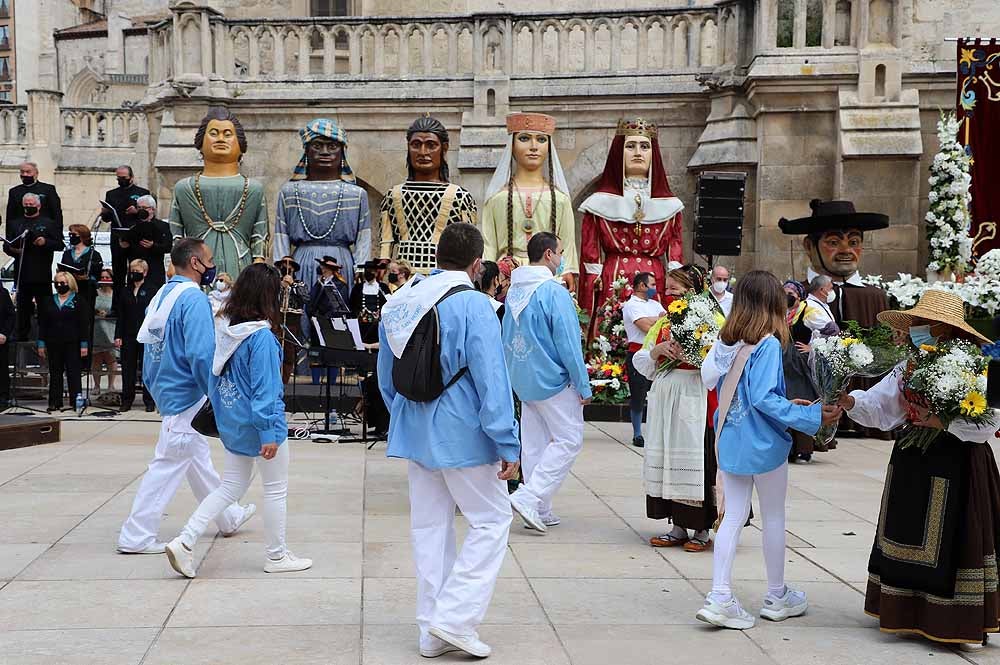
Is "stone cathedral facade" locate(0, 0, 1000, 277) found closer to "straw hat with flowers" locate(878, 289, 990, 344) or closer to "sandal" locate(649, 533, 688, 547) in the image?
"sandal" locate(649, 533, 688, 547)

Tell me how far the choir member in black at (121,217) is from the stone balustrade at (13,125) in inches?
850

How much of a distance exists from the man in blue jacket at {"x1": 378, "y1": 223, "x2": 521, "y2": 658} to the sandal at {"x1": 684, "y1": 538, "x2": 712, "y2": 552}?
2.26m

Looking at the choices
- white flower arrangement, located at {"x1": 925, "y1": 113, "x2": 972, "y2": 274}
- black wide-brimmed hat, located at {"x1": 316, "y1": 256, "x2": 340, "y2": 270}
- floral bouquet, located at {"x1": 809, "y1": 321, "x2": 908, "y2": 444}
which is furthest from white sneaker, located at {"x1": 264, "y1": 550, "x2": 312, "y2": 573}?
white flower arrangement, located at {"x1": 925, "y1": 113, "x2": 972, "y2": 274}

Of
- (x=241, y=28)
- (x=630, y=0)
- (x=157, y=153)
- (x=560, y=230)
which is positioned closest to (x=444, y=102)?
(x=241, y=28)

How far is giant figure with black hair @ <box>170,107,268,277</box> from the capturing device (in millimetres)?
12086

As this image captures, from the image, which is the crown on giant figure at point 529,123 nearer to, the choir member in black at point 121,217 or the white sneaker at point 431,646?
the choir member in black at point 121,217

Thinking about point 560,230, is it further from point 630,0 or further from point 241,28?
point 630,0

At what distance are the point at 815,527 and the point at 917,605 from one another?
2.44 meters

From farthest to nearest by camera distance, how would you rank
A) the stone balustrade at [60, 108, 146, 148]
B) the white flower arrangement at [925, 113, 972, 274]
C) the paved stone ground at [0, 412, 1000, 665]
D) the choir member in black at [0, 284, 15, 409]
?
the stone balustrade at [60, 108, 146, 148]
the white flower arrangement at [925, 113, 972, 274]
the choir member in black at [0, 284, 15, 409]
the paved stone ground at [0, 412, 1000, 665]

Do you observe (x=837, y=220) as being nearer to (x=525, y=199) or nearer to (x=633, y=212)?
(x=633, y=212)

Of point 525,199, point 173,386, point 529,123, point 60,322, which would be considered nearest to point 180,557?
point 173,386

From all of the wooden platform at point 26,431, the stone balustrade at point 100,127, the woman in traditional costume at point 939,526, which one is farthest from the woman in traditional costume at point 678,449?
the stone balustrade at point 100,127

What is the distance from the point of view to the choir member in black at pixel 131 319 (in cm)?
1219

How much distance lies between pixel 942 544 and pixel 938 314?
3.20ft
